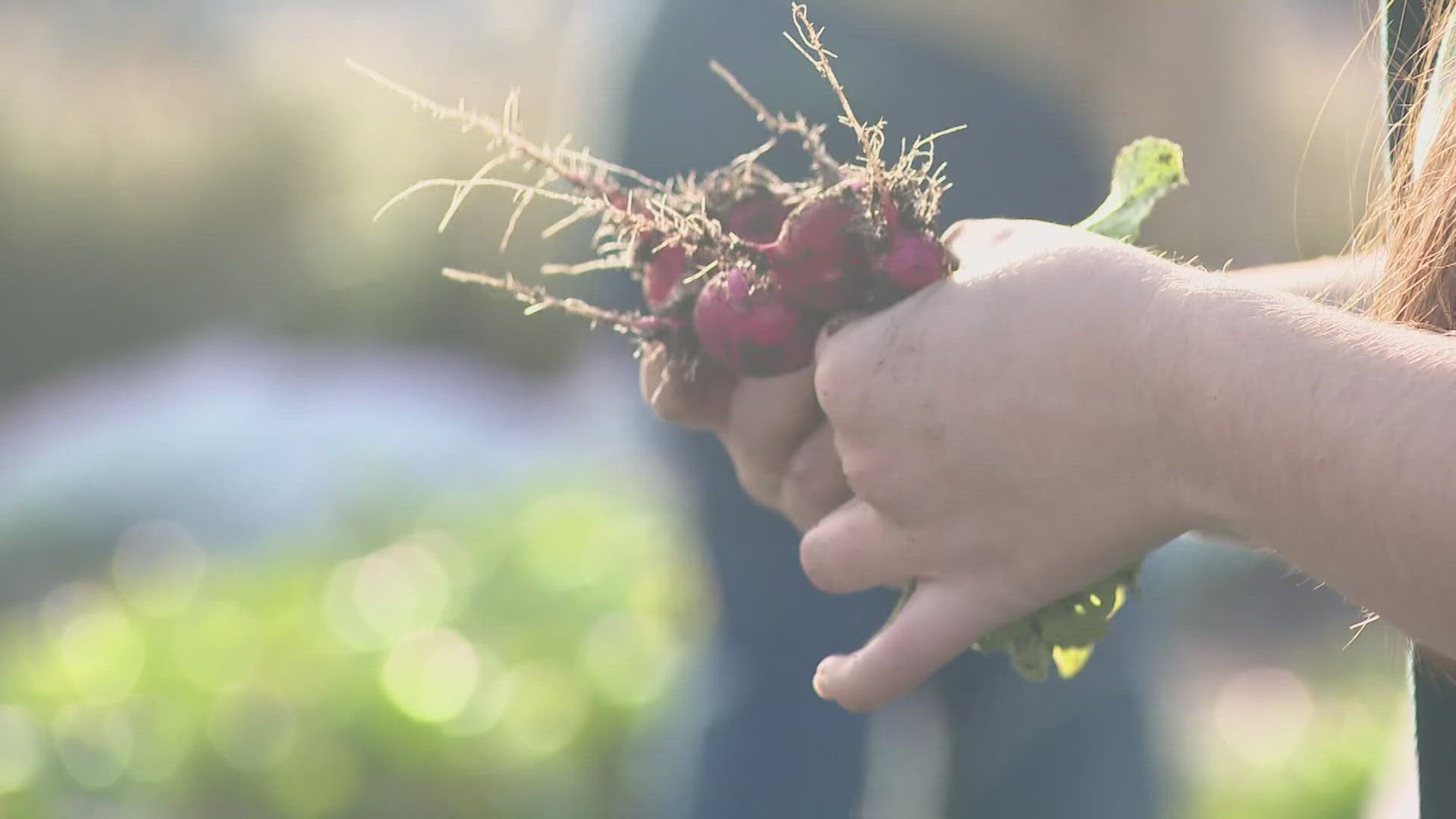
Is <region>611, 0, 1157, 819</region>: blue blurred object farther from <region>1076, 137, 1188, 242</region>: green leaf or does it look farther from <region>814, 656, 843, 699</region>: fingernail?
<region>814, 656, 843, 699</region>: fingernail

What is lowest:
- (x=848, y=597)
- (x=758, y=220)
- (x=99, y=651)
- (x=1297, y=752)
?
(x=1297, y=752)

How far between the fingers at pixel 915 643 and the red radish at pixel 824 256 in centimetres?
19

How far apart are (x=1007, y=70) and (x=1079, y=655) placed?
728 mm

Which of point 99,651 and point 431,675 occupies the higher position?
point 99,651

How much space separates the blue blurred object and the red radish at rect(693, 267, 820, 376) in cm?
53

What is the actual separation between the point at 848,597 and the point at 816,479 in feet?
1.79

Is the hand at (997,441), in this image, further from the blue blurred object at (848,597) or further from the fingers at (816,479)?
the blue blurred object at (848,597)

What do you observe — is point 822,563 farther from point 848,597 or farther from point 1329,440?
point 848,597

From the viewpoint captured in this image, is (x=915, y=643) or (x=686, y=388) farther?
(x=686, y=388)

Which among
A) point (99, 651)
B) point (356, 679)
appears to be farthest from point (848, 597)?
point (99, 651)

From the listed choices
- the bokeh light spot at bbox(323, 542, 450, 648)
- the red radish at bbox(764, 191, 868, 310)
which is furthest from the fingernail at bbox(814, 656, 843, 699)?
the bokeh light spot at bbox(323, 542, 450, 648)

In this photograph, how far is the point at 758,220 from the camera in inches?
35.8

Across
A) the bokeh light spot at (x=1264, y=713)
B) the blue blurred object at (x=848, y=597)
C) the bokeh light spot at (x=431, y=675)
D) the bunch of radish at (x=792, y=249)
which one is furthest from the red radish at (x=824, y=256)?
the bokeh light spot at (x=1264, y=713)

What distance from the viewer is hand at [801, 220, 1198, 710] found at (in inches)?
25.6
